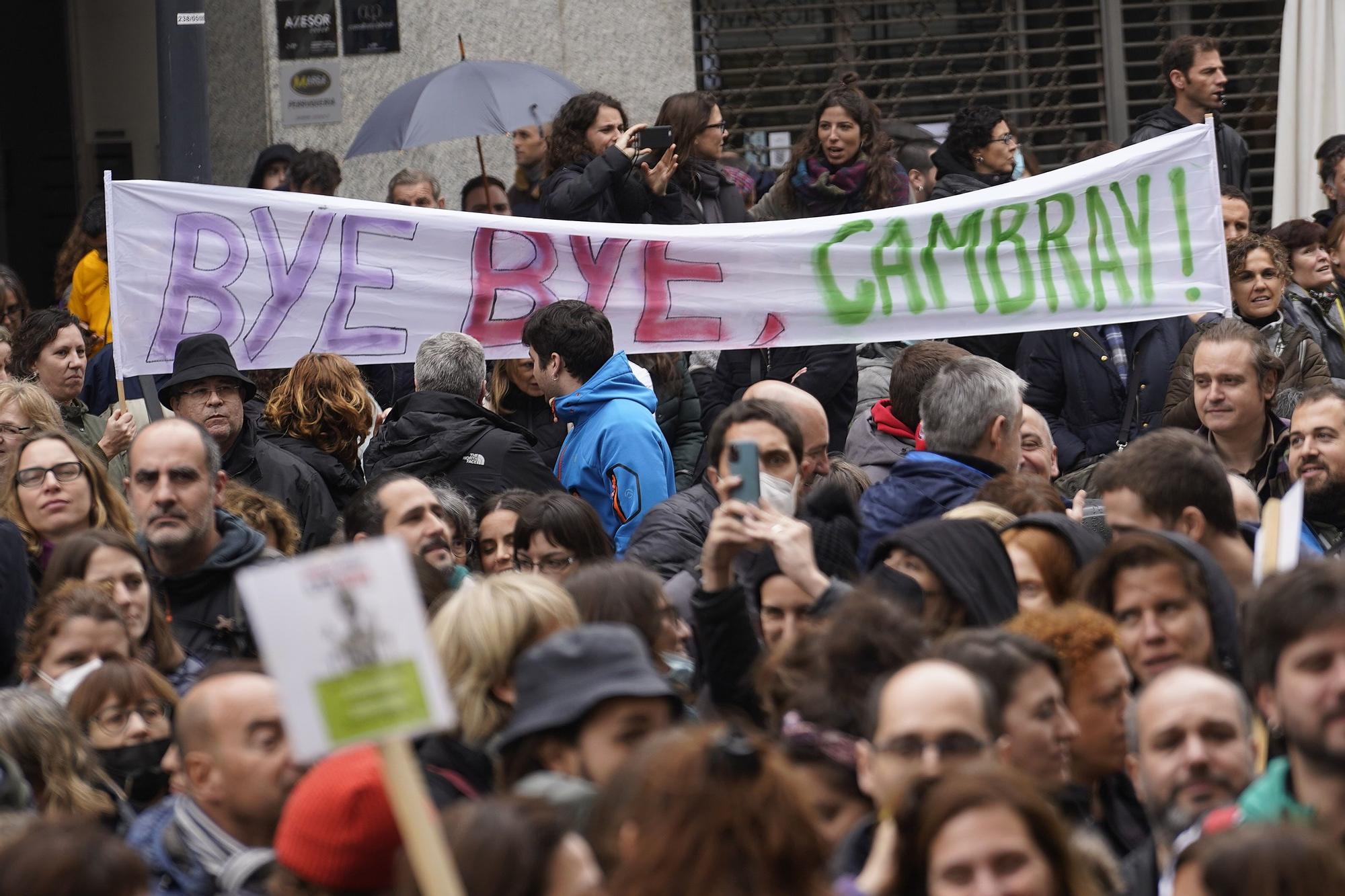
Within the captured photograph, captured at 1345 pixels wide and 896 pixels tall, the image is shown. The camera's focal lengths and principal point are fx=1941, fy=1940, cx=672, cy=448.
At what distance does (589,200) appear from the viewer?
8.35 meters

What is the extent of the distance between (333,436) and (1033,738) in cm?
396

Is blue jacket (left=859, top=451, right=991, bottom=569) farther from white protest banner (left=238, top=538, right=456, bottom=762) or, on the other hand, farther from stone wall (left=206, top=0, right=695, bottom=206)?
stone wall (left=206, top=0, right=695, bottom=206)

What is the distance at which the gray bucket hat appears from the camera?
151 inches

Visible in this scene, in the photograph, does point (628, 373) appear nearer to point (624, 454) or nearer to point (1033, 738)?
point (624, 454)

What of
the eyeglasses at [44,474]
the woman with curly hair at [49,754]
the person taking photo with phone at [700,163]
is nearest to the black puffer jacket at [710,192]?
the person taking photo with phone at [700,163]

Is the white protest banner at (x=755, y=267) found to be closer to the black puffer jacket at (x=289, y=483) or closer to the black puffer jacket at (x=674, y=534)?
the black puffer jacket at (x=289, y=483)

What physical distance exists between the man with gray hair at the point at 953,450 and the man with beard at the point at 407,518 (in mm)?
1266

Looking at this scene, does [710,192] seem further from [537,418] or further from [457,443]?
[457,443]

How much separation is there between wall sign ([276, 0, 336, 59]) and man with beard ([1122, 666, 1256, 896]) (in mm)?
8869

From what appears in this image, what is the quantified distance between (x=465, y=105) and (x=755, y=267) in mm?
2544


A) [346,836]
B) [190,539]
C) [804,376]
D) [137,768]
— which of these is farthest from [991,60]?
[346,836]

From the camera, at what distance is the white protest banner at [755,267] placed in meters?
7.97

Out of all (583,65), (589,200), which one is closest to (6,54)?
(583,65)

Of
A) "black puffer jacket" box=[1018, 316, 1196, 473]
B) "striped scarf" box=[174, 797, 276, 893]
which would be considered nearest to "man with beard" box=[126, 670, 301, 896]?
"striped scarf" box=[174, 797, 276, 893]
